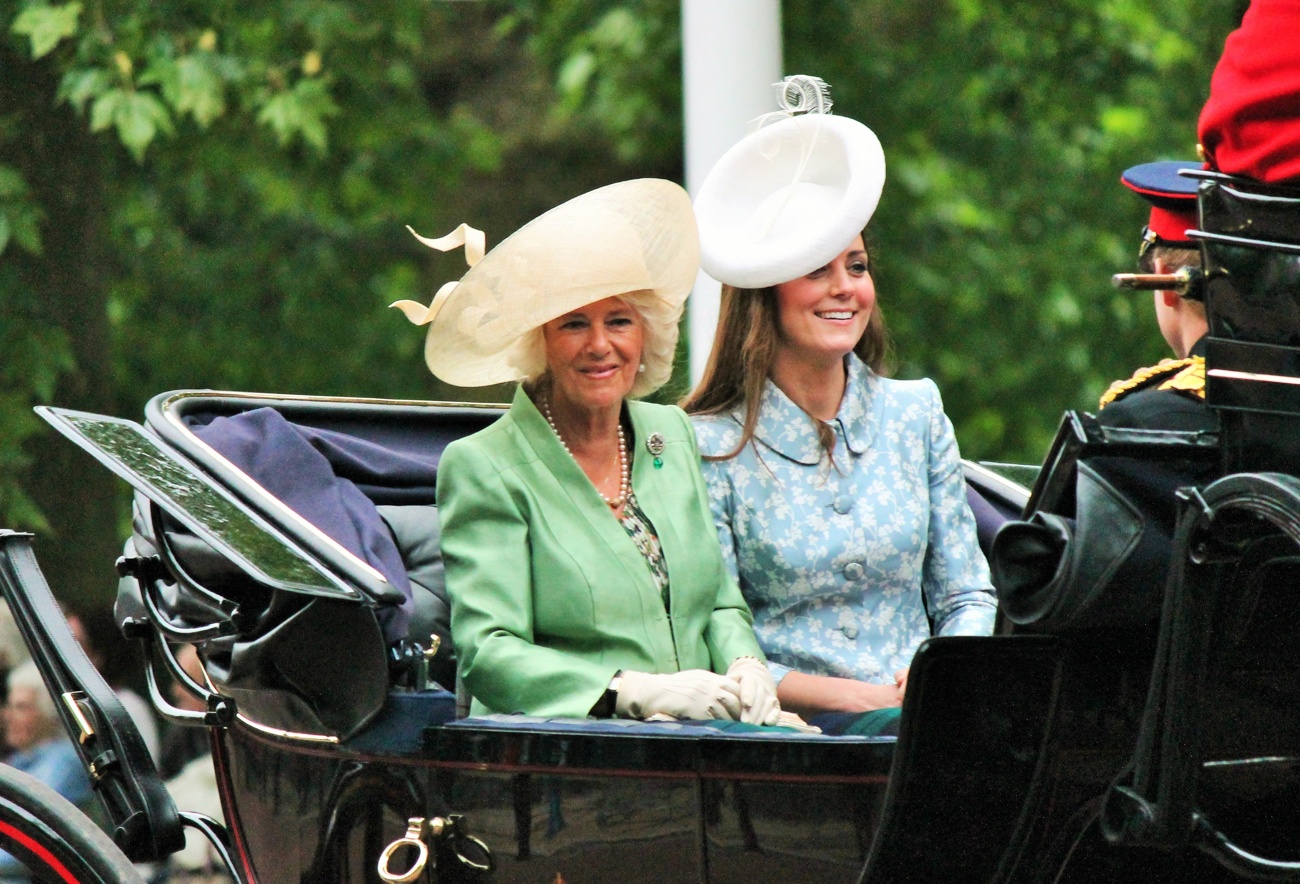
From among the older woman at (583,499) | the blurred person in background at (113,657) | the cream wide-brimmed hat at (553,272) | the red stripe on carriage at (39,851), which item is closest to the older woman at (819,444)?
the older woman at (583,499)

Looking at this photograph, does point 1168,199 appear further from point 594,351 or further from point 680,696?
point 680,696

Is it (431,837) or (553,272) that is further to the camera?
(553,272)

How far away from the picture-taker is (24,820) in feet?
8.93

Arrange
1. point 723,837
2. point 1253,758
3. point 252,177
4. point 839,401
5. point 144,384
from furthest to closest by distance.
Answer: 1. point 144,384
2. point 252,177
3. point 839,401
4. point 723,837
5. point 1253,758

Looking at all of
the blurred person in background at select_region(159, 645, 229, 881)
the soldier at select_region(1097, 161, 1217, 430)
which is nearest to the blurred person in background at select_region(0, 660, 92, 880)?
the blurred person in background at select_region(159, 645, 229, 881)

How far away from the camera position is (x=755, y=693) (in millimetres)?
2645

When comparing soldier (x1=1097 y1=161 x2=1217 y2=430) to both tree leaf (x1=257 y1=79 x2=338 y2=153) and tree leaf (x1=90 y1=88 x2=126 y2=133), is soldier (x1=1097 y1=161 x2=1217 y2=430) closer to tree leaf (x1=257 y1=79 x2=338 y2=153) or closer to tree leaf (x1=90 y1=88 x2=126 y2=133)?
tree leaf (x1=90 y1=88 x2=126 y2=133)

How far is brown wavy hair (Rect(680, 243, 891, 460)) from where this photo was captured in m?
3.09

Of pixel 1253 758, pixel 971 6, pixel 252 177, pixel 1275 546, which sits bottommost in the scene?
pixel 1253 758

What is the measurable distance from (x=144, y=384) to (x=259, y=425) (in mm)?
4756

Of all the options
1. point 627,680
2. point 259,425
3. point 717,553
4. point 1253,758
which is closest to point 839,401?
point 717,553

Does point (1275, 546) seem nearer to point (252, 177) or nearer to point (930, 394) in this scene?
point (930, 394)

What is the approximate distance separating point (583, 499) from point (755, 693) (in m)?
0.41

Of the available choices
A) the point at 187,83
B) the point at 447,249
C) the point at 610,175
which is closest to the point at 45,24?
the point at 187,83
